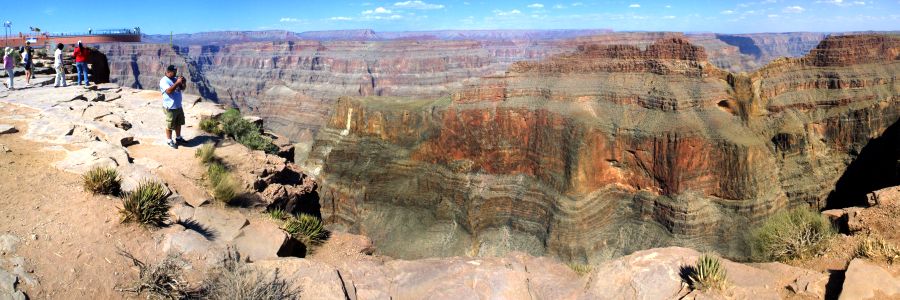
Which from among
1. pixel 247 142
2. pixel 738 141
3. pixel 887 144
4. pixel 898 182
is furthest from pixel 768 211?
pixel 247 142

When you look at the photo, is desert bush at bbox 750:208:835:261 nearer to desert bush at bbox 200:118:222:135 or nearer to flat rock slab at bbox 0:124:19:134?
desert bush at bbox 200:118:222:135

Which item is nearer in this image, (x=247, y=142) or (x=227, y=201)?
(x=227, y=201)

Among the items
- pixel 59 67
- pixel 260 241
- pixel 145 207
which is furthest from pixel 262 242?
pixel 59 67

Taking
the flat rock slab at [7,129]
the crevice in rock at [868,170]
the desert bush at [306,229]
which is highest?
the flat rock slab at [7,129]

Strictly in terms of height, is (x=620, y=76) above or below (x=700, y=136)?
above

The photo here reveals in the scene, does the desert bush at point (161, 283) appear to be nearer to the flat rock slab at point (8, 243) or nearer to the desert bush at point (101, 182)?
the flat rock slab at point (8, 243)

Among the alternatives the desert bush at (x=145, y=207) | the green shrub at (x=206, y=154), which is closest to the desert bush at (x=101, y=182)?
the desert bush at (x=145, y=207)

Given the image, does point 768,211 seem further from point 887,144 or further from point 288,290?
point 288,290

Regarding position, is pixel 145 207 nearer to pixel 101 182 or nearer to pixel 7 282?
pixel 101 182
